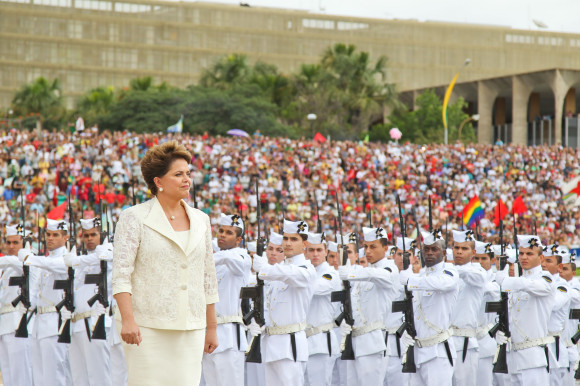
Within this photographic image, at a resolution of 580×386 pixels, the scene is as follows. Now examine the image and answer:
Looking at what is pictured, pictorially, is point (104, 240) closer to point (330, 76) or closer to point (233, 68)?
point (330, 76)

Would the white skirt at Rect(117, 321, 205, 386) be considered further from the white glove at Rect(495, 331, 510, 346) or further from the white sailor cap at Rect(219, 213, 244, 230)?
the white glove at Rect(495, 331, 510, 346)

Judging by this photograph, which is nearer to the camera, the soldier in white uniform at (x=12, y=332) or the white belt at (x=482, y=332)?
the white belt at (x=482, y=332)

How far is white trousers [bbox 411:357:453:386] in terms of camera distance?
8.30m


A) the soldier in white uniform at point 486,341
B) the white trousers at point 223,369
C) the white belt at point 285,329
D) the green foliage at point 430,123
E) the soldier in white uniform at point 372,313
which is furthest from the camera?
the green foliage at point 430,123

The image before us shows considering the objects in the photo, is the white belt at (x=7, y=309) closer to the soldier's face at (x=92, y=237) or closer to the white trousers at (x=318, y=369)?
the soldier's face at (x=92, y=237)

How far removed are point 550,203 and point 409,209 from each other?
15.9 ft

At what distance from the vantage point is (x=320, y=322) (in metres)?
9.27

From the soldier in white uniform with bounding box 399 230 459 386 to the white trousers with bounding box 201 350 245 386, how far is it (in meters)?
1.60

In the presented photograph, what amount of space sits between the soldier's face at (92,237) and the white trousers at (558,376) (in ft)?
15.7

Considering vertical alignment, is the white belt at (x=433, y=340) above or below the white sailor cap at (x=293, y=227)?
below

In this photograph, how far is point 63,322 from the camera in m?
9.40

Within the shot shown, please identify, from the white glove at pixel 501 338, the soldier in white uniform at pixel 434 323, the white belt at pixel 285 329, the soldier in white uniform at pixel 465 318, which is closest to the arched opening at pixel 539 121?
the soldier in white uniform at pixel 465 318

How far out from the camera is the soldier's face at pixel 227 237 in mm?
8234

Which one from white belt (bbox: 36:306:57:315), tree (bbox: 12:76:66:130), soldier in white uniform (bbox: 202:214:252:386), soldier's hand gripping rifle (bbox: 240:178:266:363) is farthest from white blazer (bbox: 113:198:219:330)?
tree (bbox: 12:76:66:130)
